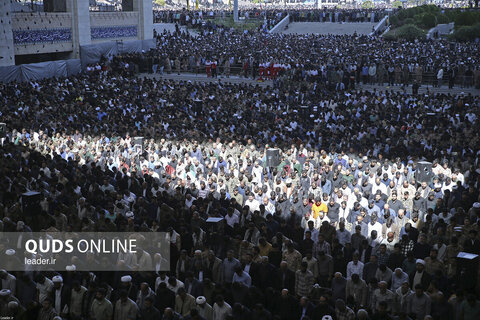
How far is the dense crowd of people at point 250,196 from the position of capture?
886cm

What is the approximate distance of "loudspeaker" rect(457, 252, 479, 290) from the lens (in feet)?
30.9

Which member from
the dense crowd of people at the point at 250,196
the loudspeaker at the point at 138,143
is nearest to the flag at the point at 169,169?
the dense crowd of people at the point at 250,196

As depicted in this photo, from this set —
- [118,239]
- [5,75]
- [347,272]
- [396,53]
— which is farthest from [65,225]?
[396,53]

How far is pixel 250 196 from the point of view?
42.7ft

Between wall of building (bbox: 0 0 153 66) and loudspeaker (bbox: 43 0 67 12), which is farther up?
loudspeaker (bbox: 43 0 67 12)

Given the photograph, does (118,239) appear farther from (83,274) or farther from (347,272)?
(347,272)

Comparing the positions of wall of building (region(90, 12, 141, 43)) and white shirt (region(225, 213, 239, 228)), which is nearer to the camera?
white shirt (region(225, 213, 239, 228))

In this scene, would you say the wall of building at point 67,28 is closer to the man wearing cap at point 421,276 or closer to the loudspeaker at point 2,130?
the loudspeaker at point 2,130

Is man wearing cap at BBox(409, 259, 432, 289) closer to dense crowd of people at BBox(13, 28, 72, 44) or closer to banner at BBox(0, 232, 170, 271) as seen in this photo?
banner at BBox(0, 232, 170, 271)

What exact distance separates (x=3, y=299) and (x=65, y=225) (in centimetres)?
301

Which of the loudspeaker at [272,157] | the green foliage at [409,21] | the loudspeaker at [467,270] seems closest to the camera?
the loudspeaker at [467,270]

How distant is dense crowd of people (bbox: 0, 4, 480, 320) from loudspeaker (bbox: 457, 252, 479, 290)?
44mm

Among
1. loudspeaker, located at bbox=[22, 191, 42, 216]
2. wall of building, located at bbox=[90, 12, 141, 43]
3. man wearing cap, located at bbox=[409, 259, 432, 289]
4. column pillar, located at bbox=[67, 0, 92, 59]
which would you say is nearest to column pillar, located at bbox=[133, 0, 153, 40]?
wall of building, located at bbox=[90, 12, 141, 43]

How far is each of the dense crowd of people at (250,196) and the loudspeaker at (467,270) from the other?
44mm
